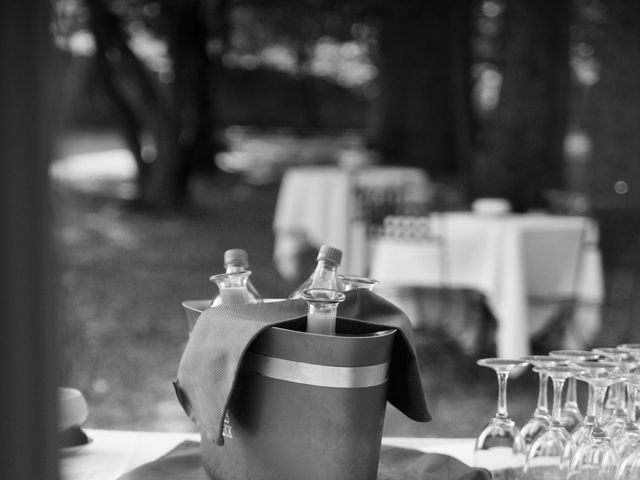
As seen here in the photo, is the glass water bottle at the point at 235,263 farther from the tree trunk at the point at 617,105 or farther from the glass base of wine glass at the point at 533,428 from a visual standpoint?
the tree trunk at the point at 617,105

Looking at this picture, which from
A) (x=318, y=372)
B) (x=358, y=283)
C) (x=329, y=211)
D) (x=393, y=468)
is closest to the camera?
→ (x=318, y=372)

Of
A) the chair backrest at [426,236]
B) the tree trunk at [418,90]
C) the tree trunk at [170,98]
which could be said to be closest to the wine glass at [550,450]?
the chair backrest at [426,236]

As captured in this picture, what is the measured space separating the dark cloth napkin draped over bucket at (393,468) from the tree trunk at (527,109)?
662cm

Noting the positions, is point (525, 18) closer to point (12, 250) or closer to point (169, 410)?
point (169, 410)

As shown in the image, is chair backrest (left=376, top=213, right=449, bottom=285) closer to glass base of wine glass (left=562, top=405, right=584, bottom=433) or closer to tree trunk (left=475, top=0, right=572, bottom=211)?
tree trunk (left=475, top=0, right=572, bottom=211)

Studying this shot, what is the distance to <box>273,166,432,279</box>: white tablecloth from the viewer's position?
24.0 feet

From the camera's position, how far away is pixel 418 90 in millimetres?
16031

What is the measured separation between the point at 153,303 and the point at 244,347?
24.7 feet

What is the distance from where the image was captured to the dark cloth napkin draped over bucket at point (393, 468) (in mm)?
1473

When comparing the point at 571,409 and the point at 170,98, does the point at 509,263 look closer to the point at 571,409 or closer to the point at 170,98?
the point at 571,409

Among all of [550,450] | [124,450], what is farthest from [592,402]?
[124,450]

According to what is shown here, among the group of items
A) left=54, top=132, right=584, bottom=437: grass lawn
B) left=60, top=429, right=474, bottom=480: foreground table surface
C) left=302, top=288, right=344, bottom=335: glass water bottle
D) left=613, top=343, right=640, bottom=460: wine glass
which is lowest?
left=54, top=132, right=584, bottom=437: grass lawn

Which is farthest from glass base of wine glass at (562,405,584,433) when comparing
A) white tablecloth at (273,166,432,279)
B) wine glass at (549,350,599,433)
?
white tablecloth at (273,166,432,279)

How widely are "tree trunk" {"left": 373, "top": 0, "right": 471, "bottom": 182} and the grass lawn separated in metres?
2.63
